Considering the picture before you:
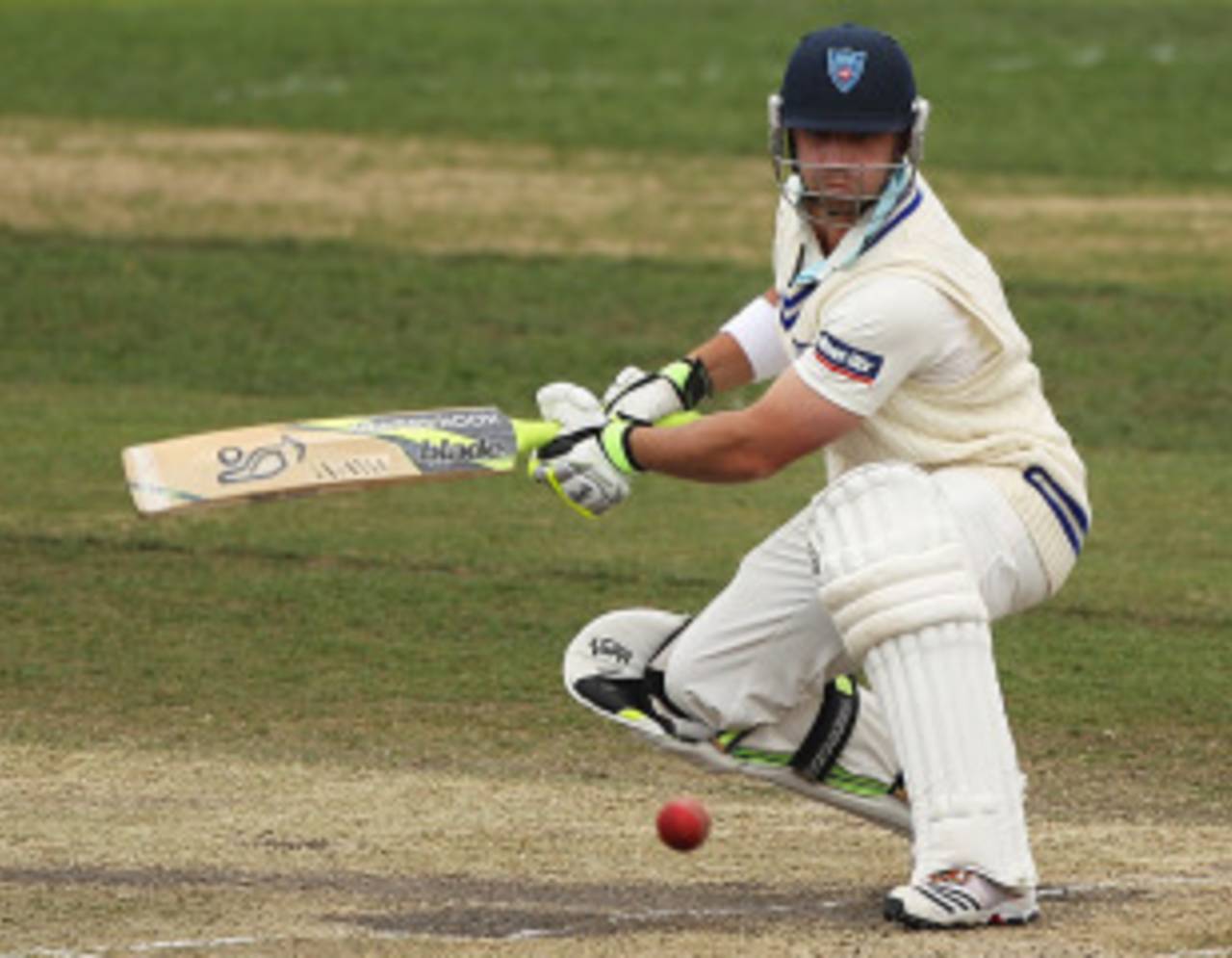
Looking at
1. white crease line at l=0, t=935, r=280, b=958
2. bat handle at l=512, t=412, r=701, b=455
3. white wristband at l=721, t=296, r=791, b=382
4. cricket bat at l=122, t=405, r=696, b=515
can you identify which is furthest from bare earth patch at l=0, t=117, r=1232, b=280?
white crease line at l=0, t=935, r=280, b=958

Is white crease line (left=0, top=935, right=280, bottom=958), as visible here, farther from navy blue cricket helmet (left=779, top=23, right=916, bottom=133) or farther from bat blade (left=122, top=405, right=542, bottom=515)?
navy blue cricket helmet (left=779, top=23, right=916, bottom=133)

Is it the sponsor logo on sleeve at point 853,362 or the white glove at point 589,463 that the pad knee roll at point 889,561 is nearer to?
the sponsor logo on sleeve at point 853,362

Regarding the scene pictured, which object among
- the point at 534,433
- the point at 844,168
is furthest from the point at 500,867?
the point at 844,168

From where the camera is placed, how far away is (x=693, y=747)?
686cm

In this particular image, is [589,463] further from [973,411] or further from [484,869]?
[484,869]

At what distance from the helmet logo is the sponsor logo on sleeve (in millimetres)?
613

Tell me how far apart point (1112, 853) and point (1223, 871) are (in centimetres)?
33

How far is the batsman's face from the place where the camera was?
263 inches

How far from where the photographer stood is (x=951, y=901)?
639 cm

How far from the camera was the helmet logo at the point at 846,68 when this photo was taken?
664cm

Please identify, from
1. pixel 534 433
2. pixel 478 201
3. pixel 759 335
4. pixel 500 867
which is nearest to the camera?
pixel 534 433

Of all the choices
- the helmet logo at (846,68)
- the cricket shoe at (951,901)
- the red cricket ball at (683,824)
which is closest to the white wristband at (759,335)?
the helmet logo at (846,68)

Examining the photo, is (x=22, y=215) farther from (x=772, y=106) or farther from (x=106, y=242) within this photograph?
(x=772, y=106)

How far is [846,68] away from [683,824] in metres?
1.77
